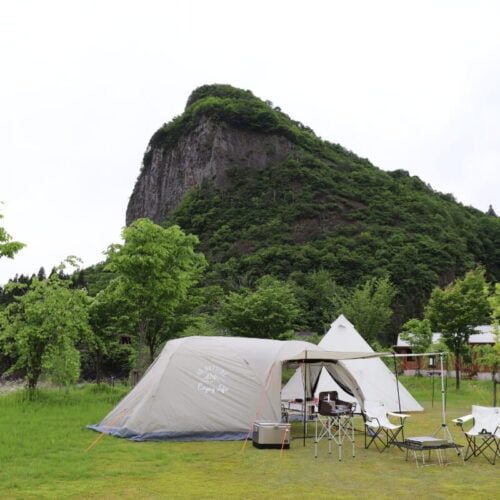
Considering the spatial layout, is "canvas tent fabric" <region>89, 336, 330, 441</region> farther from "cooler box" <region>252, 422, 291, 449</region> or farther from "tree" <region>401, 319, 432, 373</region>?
"tree" <region>401, 319, 432, 373</region>

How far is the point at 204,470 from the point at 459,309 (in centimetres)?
1775

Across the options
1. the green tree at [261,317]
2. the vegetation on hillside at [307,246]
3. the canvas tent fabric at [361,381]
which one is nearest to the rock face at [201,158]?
the vegetation on hillside at [307,246]

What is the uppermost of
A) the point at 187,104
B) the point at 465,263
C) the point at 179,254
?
the point at 187,104

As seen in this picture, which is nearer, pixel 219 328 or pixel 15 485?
pixel 15 485

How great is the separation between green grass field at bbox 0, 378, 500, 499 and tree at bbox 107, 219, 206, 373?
5.90 m

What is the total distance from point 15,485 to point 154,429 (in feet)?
13.1

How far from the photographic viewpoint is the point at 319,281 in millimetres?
52125

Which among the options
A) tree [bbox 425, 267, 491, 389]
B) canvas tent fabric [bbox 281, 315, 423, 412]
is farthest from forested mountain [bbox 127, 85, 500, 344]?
canvas tent fabric [bbox 281, 315, 423, 412]

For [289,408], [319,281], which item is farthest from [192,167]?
[289,408]

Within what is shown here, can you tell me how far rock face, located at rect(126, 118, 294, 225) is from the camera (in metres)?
84.8

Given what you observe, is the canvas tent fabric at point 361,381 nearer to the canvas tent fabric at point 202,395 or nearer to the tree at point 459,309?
the canvas tent fabric at point 202,395

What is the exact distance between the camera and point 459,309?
76.8 feet

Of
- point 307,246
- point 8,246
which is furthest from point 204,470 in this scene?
point 307,246

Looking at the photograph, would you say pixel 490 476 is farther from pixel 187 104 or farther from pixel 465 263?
pixel 187 104
